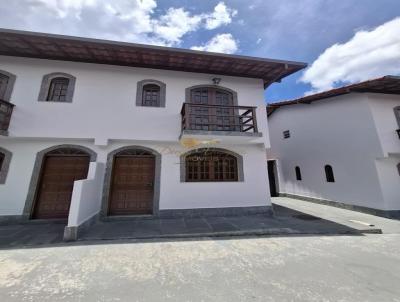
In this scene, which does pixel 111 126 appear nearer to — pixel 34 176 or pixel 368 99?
pixel 34 176

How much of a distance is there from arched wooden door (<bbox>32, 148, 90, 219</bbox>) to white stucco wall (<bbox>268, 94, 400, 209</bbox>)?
12.6 metres

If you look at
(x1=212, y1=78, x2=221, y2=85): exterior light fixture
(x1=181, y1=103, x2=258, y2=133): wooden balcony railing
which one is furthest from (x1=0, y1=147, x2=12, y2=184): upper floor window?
(x1=212, y1=78, x2=221, y2=85): exterior light fixture

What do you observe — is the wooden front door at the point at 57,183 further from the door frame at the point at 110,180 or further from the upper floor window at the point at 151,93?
the upper floor window at the point at 151,93

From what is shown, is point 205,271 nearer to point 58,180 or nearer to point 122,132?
point 122,132

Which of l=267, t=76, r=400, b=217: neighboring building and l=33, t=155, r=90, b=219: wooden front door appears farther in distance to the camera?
l=267, t=76, r=400, b=217: neighboring building

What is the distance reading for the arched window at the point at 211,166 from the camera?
7.61 m

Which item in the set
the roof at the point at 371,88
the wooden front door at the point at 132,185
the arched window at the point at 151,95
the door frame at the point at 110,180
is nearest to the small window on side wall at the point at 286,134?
the roof at the point at 371,88

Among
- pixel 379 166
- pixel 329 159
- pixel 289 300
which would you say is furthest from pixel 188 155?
pixel 379 166

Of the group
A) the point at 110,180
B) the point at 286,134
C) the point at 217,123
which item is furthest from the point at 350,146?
the point at 110,180

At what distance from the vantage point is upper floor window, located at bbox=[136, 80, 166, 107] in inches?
297

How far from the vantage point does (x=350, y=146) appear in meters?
8.99

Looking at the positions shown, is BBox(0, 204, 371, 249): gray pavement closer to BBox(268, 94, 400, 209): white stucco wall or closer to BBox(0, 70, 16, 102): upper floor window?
BBox(268, 94, 400, 209): white stucco wall

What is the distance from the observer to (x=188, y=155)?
7.65 m

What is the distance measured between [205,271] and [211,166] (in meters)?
4.85
